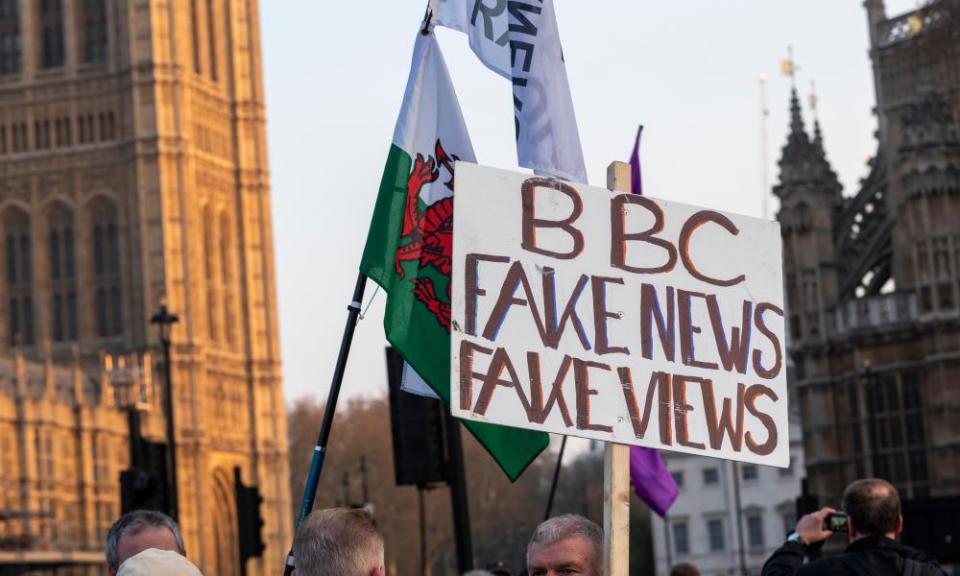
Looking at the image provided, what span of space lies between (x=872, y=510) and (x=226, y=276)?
7681 centimetres

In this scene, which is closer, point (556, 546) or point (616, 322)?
point (556, 546)

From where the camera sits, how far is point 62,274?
8019 centimetres

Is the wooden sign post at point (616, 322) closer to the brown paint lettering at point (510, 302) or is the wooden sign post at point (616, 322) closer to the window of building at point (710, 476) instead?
the brown paint lettering at point (510, 302)

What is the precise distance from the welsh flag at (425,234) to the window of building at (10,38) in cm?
7471

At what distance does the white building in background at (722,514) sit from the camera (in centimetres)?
9069

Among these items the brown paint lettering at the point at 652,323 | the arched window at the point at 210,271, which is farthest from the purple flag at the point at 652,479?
the arched window at the point at 210,271

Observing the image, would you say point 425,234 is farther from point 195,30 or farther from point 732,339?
point 195,30

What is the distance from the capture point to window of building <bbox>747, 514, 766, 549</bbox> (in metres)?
90.8

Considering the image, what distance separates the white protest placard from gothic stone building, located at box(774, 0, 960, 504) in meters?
33.5

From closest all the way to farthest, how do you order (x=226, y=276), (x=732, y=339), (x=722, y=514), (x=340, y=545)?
1. (x=340, y=545)
2. (x=732, y=339)
3. (x=226, y=276)
4. (x=722, y=514)

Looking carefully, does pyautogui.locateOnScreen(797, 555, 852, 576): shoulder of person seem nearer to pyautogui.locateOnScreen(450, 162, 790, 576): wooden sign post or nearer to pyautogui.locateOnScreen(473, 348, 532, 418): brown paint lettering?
pyautogui.locateOnScreen(450, 162, 790, 576): wooden sign post

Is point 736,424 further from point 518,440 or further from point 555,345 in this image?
point 518,440

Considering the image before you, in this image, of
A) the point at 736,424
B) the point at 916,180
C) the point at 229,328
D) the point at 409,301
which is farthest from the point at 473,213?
the point at 229,328

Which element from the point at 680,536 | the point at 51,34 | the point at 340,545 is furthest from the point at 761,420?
the point at 680,536
